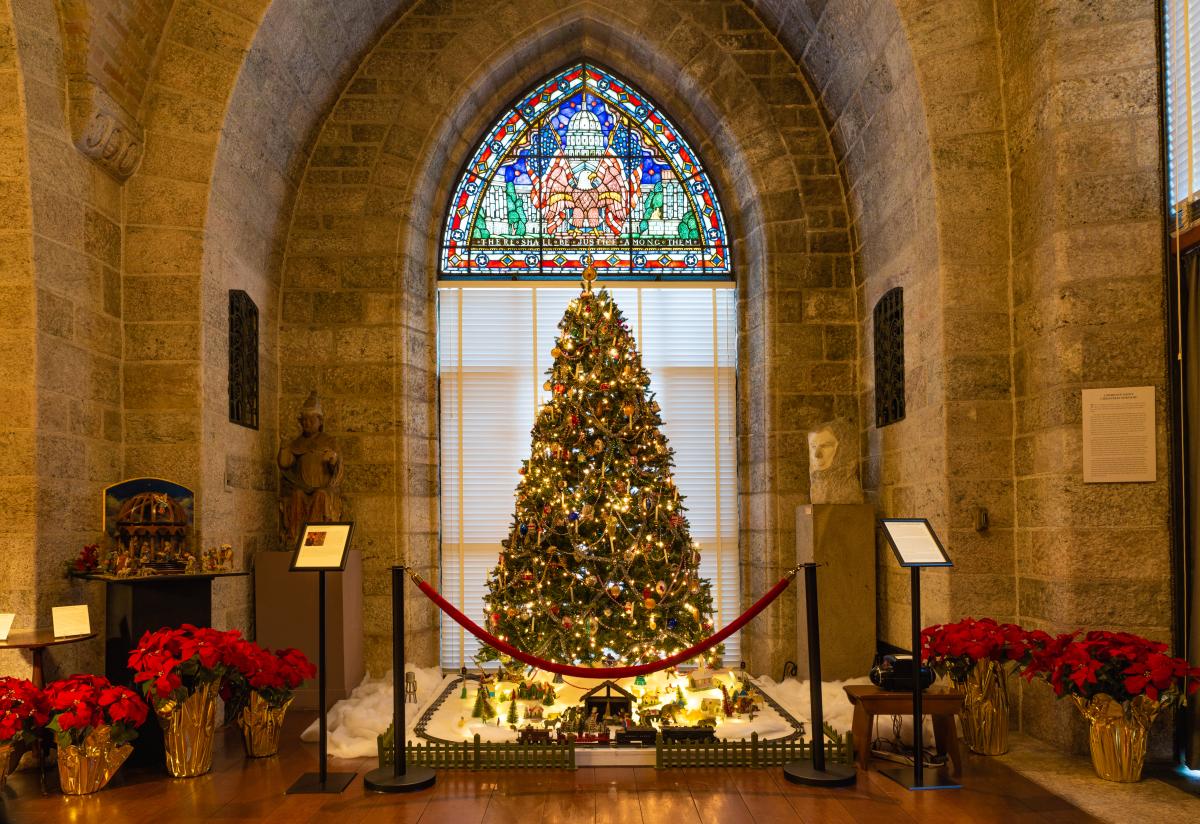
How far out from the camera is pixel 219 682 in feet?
17.0

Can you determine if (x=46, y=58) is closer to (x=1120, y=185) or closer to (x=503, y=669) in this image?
(x=503, y=669)

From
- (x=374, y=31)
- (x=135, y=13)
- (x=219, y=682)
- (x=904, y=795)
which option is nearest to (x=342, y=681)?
(x=219, y=682)

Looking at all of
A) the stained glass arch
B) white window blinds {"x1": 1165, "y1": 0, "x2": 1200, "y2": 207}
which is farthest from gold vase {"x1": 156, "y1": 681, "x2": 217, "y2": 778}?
white window blinds {"x1": 1165, "y1": 0, "x2": 1200, "y2": 207}

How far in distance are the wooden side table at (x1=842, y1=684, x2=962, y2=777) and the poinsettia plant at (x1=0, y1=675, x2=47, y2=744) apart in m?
3.66

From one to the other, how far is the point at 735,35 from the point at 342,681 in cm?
553

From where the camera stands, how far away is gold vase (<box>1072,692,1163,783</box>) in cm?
482

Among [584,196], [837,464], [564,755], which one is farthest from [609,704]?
[584,196]

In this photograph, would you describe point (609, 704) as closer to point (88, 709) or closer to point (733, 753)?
point (733, 753)

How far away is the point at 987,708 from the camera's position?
5.40 metres

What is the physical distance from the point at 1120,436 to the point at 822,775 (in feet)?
7.60

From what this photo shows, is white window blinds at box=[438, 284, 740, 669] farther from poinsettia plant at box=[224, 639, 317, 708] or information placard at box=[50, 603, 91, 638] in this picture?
information placard at box=[50, 603, 91, 638]

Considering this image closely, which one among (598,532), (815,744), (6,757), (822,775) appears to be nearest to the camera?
(6,757)

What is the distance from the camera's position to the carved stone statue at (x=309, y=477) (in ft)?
24.0

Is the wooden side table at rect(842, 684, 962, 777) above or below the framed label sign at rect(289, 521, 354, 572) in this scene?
below
